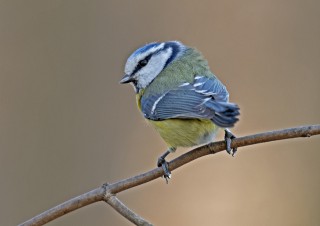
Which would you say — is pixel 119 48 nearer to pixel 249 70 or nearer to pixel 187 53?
pixel 249 70

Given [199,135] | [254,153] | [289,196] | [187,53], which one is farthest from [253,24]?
[199,135]

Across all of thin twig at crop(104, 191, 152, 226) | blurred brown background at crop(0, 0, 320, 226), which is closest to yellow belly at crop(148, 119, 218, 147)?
thin twig at crop(104, 191, 152, 226)

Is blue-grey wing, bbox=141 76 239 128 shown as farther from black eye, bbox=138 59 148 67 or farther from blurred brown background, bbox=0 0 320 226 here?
blurred brown background, bbox=0 0 320 226

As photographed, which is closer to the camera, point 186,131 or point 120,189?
point 120,189

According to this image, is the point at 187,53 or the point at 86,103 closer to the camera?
the point at 187,53

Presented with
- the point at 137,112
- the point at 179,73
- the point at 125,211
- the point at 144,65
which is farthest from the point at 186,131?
the point at 137,112

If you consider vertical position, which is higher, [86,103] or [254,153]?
[86,103]

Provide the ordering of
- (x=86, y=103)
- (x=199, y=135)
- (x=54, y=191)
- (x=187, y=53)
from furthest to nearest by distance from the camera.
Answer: (x=86, y=103), (x=54, y=191), (x=187, y=53), (x=199, y=135)

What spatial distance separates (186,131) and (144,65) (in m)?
0.51

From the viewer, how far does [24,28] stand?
165 inches

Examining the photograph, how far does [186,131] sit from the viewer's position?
2.29 meters

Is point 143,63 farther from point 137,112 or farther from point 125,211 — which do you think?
point 137,112

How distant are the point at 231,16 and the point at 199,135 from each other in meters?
2.04

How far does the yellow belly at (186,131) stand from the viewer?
7.32 feet
